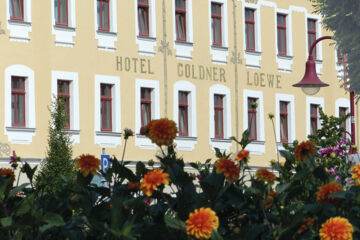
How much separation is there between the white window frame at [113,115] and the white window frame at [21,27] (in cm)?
303

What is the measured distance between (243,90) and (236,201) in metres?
37.3

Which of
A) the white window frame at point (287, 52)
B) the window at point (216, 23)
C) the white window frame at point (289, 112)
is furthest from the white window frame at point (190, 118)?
the white window frame at point (287, 52)

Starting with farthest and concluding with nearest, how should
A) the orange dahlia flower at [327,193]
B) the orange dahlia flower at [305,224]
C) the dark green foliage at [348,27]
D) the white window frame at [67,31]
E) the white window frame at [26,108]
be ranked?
the dark green foliage at [348,27] < the white window frame at [67,31] < the white window frame at [26,108] < the orange dahlia flower at [327,193] < the orange dahlia flower at [305,224]

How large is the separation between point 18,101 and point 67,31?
2.81m

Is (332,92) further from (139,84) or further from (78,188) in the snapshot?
(78,188)

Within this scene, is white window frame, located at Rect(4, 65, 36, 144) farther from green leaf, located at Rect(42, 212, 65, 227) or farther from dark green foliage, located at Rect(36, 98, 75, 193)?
green leaf, located at Rect(42, 212, 65, 227)

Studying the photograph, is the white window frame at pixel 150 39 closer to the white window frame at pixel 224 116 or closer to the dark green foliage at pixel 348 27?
the white window frame at pixel 224 116

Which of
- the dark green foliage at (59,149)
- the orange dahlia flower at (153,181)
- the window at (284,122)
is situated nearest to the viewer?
the orange dahlia flower at (153,181)

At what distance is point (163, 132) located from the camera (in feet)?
16.1

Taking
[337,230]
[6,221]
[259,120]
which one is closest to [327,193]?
[337,230]

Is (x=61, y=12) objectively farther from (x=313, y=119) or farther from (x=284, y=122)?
(x=313, y=119)

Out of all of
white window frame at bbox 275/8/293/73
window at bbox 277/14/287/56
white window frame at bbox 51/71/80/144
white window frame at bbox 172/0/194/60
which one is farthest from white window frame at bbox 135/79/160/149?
window at bbox 277/14/287/56

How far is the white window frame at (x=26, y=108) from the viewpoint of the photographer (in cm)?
3409

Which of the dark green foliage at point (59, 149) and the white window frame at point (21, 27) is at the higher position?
the white window frame at point (21, 27)
